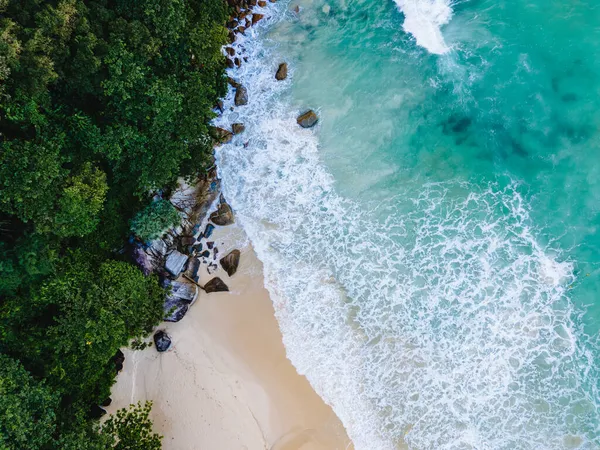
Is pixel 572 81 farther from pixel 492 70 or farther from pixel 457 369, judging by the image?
pixel 457 369

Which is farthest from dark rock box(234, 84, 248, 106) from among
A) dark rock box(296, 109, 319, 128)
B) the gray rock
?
the gray rock

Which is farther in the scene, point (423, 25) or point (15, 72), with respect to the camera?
point (423, 25)

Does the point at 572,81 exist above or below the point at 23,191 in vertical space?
above

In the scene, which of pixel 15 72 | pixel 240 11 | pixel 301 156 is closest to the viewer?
pixel 15 72

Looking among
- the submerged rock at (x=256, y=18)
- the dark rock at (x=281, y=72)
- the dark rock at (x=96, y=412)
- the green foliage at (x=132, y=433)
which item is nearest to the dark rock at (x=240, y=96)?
the dark rock at (x=281, y=72)

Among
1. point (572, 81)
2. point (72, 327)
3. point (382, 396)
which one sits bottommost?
point (72, 327)

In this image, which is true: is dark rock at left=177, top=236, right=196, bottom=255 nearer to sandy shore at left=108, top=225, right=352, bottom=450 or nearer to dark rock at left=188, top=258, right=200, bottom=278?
dark rock at left=188, top=258, right=200, bottom=278

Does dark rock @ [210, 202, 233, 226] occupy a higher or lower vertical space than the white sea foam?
lower

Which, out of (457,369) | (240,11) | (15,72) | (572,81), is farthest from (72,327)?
(572,81)

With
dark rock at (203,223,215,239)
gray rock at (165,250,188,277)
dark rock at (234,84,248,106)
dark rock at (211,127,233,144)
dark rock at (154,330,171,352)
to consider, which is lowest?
dark rock at (154,330,171,352)
